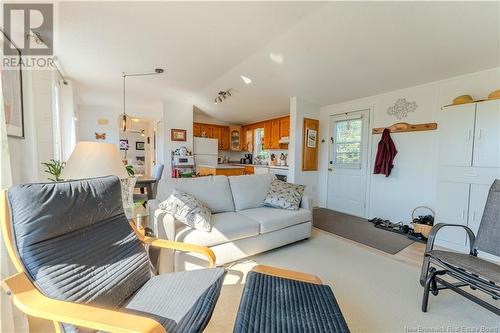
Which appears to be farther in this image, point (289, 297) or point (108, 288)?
point (289, 297)

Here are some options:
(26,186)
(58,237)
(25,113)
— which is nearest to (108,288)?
(58,237)

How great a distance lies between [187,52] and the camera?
10.0 feet

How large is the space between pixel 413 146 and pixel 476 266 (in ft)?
7.93

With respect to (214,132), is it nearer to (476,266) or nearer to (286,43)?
(286,43)

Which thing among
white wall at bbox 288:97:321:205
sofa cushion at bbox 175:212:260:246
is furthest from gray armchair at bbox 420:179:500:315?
white wall at bbox 288:97:321:205

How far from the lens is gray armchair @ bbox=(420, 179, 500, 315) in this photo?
1.40 metres

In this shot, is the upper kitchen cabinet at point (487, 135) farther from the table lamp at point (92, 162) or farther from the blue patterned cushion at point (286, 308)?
the table lamp at point (92, 162)

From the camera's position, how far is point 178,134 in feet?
18.3

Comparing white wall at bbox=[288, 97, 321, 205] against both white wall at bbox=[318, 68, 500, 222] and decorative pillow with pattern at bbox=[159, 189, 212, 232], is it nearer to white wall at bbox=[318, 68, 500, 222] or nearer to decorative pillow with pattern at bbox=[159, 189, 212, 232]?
white wall at bbox=[318, 68, 500, 222]

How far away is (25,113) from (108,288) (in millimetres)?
1845

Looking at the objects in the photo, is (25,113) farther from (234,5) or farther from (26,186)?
(234,5)

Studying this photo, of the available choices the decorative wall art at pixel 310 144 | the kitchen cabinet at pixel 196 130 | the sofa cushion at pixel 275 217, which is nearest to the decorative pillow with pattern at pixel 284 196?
the sofa cushion at pixel 275 217

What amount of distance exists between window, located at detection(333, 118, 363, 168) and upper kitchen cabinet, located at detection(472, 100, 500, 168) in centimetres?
169

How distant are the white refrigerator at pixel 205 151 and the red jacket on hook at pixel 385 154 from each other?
4068mm
